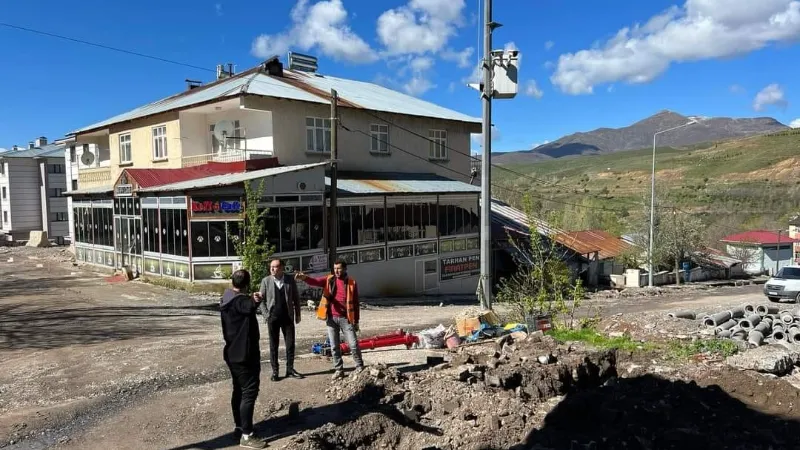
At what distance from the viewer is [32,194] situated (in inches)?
2025

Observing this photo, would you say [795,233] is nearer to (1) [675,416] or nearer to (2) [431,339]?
(2) [431,339]

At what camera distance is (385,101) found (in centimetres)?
2833

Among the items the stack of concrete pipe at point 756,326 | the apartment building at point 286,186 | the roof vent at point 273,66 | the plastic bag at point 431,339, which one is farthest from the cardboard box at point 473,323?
the roof vent at point 273,66

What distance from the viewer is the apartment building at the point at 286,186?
1759cm

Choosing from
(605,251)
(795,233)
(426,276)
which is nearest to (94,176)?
(426,276)

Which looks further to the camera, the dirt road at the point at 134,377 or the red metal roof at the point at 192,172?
the red metal roof at the point at 192,172

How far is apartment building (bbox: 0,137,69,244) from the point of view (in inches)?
1991

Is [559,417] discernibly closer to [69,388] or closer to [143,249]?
[69,388]

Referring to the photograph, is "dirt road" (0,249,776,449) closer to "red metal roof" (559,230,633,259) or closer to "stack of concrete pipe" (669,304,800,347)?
"stack of concrete pipe" (669,304,800,347)

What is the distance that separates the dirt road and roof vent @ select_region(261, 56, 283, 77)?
13407 millimetres

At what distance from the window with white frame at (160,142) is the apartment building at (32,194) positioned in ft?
108

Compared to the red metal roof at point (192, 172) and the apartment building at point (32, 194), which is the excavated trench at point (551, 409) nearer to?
the red metal roof at point (192, 172)

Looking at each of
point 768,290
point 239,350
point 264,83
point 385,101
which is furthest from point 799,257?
point 239,350

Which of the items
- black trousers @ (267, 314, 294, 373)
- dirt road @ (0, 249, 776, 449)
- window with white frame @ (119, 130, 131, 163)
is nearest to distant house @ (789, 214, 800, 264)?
dirt road @ (0, 249, 776, 449)
